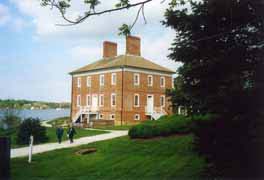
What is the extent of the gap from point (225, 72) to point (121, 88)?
36.8 m

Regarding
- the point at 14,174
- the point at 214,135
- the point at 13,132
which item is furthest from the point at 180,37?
the point at 13,132

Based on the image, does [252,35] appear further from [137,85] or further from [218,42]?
[137,85]

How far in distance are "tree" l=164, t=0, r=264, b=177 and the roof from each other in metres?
35.2

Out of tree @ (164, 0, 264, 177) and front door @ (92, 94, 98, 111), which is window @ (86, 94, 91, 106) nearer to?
front door @ (92, 94, 98, 111)

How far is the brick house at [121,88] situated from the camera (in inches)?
1817

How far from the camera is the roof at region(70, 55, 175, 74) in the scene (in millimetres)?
46656

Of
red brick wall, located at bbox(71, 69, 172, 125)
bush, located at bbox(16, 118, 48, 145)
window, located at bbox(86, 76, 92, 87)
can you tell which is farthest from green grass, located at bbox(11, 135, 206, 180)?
window, located at bbox(86, 76, 92, 87)

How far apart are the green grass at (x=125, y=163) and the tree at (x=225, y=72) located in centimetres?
188

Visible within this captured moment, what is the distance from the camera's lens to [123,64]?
45688 millimetres

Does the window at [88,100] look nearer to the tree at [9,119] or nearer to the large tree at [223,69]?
the tree at [9,119]

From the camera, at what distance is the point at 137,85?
4750 cm

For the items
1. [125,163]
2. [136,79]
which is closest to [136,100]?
[136,79]

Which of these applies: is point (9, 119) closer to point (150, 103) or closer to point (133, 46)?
point (150, 103)

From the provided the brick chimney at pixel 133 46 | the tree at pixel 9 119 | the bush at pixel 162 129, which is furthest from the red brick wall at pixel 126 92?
the bush at pixel 162 129
